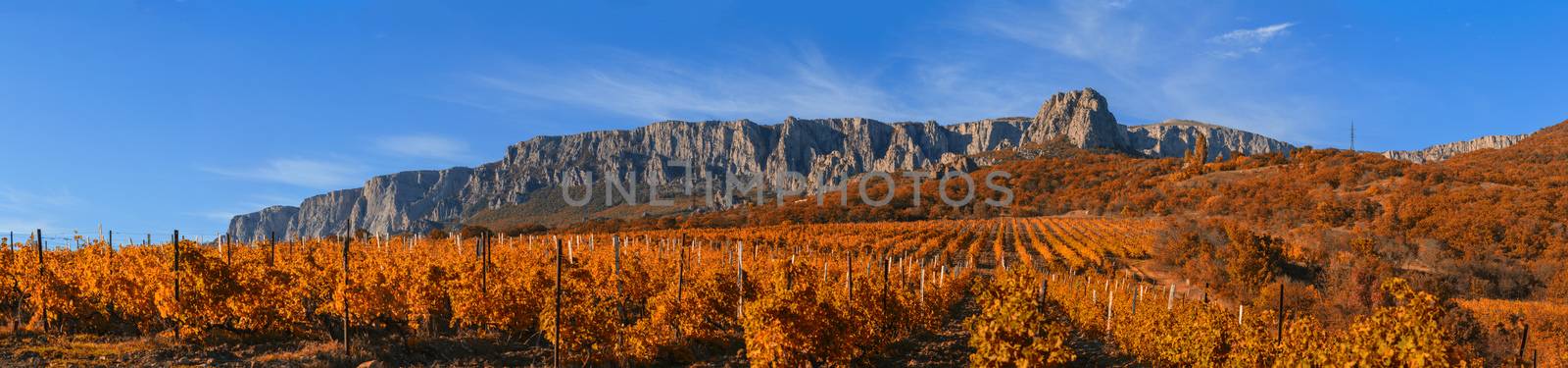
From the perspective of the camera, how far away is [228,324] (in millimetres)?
19344

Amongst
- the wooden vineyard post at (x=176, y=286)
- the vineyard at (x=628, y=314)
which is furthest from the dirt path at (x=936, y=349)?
the wooden vineyard post at (x=176, y=286)

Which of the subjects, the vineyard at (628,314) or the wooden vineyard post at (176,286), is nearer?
the vineyard at (628,314)

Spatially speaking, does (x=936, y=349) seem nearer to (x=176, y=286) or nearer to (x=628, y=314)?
(x=628, y=314)

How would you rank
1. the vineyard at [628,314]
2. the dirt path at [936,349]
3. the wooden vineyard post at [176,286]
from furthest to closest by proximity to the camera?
the dirt path at [936,349] < the wooden vineyard post at [176,286] < the vineyard at [628,314]

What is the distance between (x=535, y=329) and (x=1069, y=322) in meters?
23.1

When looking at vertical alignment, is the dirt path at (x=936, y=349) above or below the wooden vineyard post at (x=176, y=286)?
below

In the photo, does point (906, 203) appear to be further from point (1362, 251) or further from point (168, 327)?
point (168, 327)

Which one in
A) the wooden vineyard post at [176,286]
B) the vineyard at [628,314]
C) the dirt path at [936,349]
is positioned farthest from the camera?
the dirt path at [936,349]

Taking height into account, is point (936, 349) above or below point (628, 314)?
below

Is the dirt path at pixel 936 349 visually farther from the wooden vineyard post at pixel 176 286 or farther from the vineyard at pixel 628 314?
the wooden vineyard post at pixel 176 286

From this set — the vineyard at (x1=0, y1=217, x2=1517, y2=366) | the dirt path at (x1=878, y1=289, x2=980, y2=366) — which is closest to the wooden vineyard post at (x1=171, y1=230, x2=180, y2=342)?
the vineyard at (x1=0, y1=217, x2=1517, y2=366)

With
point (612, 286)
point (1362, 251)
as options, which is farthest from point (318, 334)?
point (1362, 251)

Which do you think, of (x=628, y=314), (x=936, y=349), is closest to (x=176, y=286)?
(x=628, y=314)

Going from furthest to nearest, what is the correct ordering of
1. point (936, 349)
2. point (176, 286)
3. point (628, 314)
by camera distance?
point (628, 314), point (936, 349), point (176, 286)
